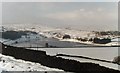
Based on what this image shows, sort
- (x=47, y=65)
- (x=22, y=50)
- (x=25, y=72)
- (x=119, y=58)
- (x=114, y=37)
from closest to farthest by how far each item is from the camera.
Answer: (x=25, y=72), (x=119, y=58), (x=47, y=65), (x=22, y=50), (x=114, y=37)

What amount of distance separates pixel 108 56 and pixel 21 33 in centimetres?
3158

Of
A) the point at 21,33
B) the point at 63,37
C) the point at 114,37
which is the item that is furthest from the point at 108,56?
the point at 21,33

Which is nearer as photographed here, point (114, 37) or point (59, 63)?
point (59, 63)

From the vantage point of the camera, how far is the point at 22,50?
22.1 meters

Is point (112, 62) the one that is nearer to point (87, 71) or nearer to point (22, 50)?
point (87, 71)

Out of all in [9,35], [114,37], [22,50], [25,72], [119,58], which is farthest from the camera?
[9,35]

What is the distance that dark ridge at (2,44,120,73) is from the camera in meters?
13.4

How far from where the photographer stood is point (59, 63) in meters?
16.1

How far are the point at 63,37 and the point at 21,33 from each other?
377 inches

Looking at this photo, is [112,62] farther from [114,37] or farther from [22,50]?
[114,37]

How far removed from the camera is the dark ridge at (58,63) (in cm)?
1343

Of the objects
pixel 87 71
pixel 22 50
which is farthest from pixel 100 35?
pixel 87 71

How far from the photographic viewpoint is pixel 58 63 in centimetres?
1619

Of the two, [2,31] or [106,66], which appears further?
[2,31]
